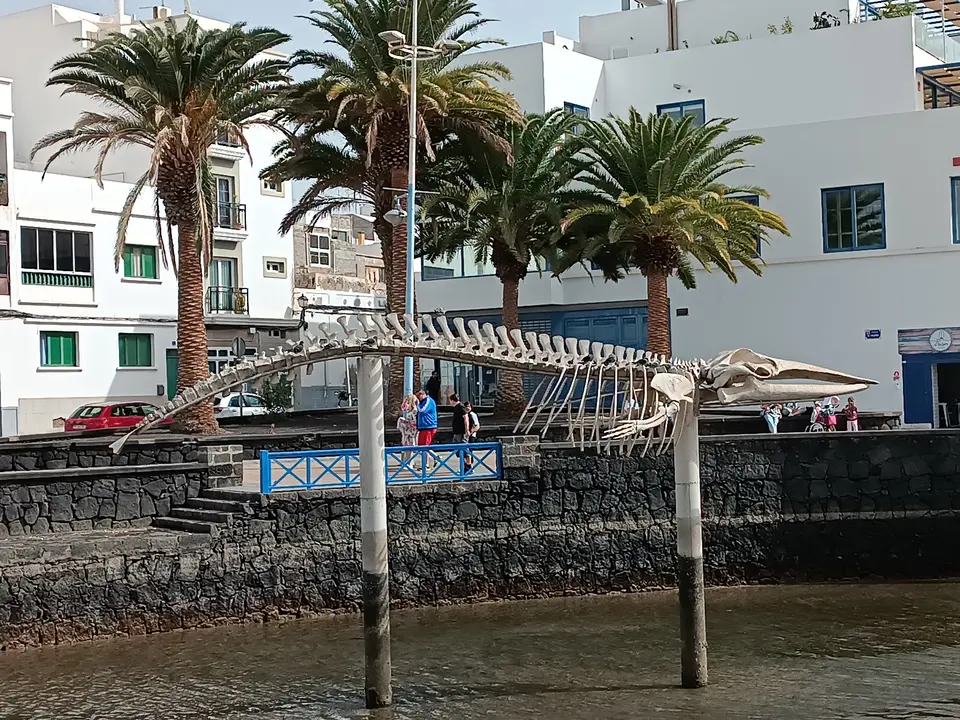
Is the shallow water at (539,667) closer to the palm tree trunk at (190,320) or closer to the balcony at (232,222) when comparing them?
the palm tree trunk at (190,320)

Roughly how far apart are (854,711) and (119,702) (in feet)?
26.9

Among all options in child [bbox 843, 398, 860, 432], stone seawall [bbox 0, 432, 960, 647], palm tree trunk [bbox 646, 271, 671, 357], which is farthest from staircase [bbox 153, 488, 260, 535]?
palm tree trunk [bbox 646, 271, 671, 357]

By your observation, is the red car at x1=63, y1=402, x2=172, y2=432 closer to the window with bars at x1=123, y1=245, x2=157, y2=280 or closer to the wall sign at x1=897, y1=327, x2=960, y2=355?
the window with bars at x1=123, y1=245, x2=157, y2=280

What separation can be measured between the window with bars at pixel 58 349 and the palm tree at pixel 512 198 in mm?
13538

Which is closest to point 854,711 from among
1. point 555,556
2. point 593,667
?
point 593,667

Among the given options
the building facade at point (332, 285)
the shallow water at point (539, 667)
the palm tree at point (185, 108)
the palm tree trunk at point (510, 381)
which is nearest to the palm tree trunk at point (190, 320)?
the palm tree at point (185, 108)

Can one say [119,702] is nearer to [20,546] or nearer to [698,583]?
[20,546]

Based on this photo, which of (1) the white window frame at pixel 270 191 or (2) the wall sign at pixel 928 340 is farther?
(1) the white window frame at pixel 270 191

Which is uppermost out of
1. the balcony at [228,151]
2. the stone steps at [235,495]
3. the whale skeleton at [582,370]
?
the balcony at [228,151]

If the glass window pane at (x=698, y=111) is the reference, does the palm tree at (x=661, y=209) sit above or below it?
below

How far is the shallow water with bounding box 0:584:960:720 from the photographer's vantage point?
1395 centimetres

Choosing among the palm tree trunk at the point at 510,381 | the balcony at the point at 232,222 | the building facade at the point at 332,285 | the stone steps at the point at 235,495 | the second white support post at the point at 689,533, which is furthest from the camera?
the building facade at the point at 332,285

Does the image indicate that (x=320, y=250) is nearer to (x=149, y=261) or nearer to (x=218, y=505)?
(x=149, y=261)

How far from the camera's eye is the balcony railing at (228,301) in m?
43.8
